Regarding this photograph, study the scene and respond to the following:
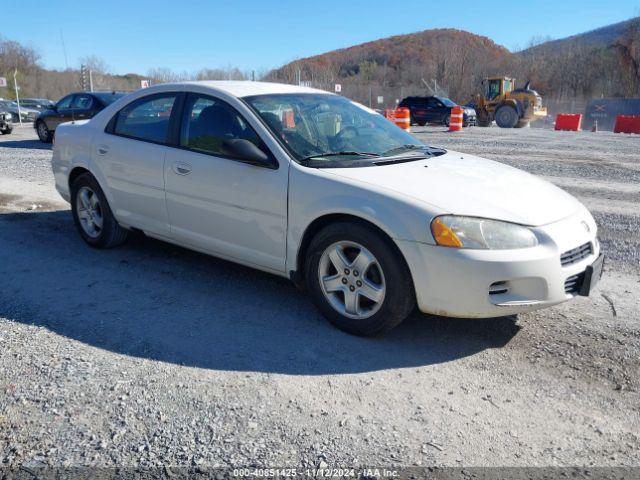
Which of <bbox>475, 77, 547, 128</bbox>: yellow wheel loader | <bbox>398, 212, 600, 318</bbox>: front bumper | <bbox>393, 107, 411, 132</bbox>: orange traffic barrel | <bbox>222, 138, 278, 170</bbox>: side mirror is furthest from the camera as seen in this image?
<bbox>475, 77, 547, 128</bbox>: yellow wheel loader

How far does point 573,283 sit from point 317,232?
64.1 inches

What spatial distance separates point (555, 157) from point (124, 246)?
11559 millimetres

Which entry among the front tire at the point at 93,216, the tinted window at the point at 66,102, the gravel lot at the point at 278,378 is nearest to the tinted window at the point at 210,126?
the gravel lot at the point at 278,378

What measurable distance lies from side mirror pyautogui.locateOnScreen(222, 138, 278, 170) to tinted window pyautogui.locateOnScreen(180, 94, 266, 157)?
0.10 metres

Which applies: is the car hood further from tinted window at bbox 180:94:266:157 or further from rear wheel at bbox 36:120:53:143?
rear wheel at bbox 36:120:53:143

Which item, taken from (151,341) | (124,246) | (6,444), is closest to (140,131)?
(124,246)

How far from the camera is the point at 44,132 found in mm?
17281

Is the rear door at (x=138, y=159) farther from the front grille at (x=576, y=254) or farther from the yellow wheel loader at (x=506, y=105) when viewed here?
the yellow wheel loader at (x=506, y=105)

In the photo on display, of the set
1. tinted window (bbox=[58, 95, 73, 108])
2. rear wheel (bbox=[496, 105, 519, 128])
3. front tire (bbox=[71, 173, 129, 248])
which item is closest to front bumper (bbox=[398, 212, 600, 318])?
front tire (bbox=[71, 173, 129, 248])

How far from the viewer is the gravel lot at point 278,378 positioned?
2535 mm

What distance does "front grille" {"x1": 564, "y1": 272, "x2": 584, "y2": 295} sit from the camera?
10.9ft

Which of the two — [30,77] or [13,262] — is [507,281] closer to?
[13,262]

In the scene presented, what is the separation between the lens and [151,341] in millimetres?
3559

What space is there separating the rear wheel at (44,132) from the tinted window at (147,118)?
1366cm
